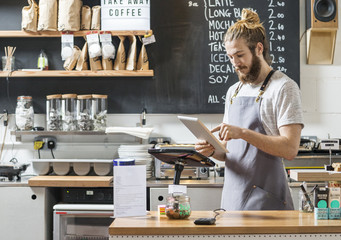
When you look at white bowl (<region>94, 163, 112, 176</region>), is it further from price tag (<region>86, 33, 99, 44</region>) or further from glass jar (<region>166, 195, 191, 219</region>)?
glass jar (<region>166, 195, 191, 219</region>)

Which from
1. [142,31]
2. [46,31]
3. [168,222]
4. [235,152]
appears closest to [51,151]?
[46,31]

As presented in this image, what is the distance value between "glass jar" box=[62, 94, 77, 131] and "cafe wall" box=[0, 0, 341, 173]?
0.28m

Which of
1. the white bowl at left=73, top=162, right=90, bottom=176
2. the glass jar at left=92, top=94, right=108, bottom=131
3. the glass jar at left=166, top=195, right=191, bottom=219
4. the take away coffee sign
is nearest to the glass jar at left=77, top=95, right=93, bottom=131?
the glass jar at left=92, top=94, right=108, bottom=131

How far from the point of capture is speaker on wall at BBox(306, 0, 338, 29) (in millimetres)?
4184

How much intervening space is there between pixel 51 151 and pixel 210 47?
5.42ft

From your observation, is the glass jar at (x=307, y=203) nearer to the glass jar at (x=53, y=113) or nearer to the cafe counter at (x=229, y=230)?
the cafe counter at (x=229, y=230)

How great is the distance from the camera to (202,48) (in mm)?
4312

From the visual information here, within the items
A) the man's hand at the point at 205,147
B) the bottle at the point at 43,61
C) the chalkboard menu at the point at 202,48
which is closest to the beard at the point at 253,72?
the man's hand at the point at 205,147

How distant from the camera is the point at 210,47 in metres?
4.31

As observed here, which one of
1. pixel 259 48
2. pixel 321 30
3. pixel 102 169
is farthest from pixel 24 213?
pixel 321 30

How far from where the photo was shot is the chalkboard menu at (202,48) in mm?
4297

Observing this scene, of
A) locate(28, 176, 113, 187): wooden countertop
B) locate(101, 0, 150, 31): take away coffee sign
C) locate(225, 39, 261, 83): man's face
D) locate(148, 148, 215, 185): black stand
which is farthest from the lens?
locate(101, 0, 150, 31): take away coffee sign

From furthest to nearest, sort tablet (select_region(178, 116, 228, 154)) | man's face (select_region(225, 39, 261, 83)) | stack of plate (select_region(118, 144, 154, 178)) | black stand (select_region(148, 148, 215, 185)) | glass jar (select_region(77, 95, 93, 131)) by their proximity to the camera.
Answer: glass jar (select_region(77, 95, 93, 131)) → stack of plate (select_region(118, 144, 154, 178)) → man's face (select_region(225, 39, 261, 83)) → black stand (select_region(148, 148, 215, 185)) → tablet (select_region(178, 116, 228, 154))

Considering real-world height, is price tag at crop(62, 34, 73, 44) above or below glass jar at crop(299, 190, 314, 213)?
above
